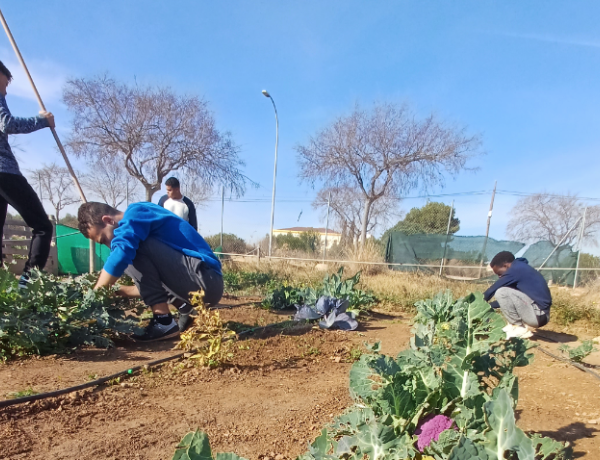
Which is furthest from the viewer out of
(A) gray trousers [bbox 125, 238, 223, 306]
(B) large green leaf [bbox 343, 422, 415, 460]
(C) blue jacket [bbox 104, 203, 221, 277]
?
(A) gray trousers [bbox 125, 238, 223, 306]

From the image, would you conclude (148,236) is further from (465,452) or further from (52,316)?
(465,452)

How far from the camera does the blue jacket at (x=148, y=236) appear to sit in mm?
2707

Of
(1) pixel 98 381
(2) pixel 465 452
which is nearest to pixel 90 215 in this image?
(1) pixel 98 381

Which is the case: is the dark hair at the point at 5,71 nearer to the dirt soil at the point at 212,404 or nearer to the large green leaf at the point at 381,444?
the dirt soil at the point at 212,404

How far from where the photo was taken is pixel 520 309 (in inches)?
157

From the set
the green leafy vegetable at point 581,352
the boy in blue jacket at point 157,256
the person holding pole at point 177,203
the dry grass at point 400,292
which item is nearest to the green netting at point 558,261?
the dry grass at point 400,292

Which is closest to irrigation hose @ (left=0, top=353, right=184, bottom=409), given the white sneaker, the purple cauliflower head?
the purple cauliflower head

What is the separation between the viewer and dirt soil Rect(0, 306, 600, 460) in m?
1.52

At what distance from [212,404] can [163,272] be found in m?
1.37

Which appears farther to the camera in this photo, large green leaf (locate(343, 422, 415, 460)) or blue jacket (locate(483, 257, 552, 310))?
blue jacket (locate(483, 257, 552, 310))

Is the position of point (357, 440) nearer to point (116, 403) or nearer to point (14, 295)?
point (116, 403)

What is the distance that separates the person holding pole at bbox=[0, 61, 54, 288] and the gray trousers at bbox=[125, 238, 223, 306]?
847 mm

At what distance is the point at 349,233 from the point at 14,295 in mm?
12681

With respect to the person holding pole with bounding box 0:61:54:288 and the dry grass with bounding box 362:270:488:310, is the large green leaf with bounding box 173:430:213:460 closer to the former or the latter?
the person holding pole with bounding box 0:61:54:288
